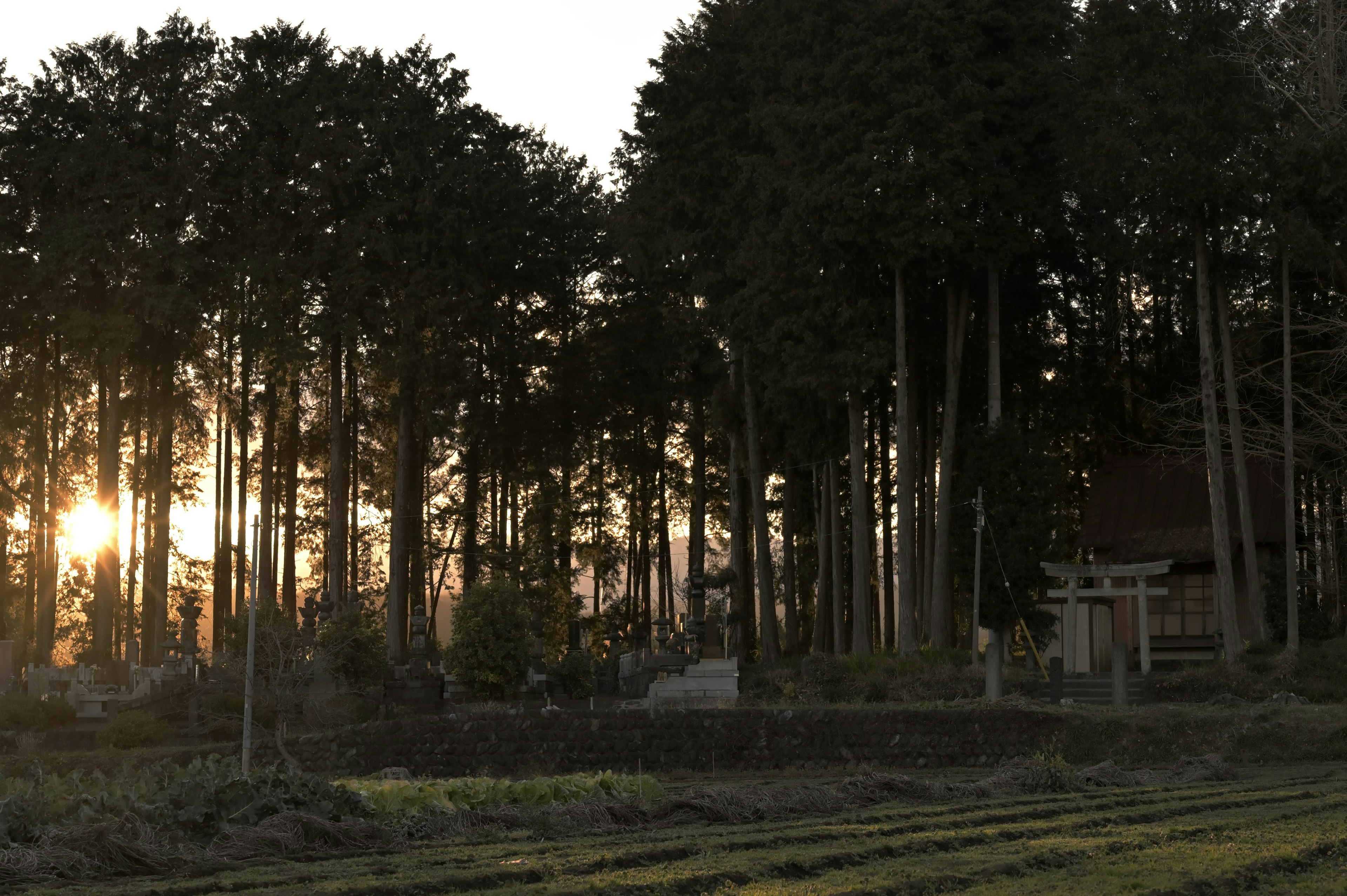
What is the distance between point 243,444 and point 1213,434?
2599 centimetres

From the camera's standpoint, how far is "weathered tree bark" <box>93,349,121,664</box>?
126 feet

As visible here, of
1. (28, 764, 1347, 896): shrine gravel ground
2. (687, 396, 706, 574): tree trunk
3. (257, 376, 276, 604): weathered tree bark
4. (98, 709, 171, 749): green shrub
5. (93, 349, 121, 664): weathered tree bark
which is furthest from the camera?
(687, 396, 706, 574): tree trunk

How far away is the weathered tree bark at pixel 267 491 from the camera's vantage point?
136ft

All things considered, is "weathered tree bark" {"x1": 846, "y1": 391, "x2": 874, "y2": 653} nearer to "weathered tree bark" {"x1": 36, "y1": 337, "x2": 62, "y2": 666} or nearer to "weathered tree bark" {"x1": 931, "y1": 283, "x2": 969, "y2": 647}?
"weathered tree bark" {"x1": 931, "y1": 283, "x2": 969, "y2": 647}

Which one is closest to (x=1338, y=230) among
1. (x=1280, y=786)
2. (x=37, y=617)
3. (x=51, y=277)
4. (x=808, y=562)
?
(x=1280, y=786)

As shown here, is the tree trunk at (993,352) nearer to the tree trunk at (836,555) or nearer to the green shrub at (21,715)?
the tree trunk at (836,555)

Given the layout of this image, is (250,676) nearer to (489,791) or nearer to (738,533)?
(489,791)

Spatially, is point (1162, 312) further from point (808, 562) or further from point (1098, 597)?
point (808, 562)

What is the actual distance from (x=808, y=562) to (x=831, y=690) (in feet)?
58.5

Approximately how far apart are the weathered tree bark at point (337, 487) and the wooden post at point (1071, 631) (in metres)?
18.0

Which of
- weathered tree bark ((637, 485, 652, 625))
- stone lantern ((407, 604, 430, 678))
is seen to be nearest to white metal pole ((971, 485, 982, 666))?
stone lantern ((407, 604, 430, 678))

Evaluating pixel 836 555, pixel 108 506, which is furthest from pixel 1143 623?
pixel 108 506

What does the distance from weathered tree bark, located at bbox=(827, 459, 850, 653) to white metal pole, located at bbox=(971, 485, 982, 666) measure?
613cm

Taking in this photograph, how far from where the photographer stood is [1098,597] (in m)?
35.6
